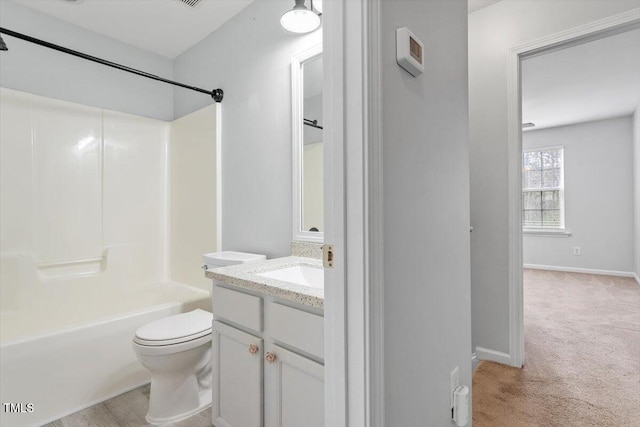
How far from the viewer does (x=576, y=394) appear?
186 cm

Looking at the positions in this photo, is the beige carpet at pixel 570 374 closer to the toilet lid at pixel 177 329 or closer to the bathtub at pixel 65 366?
the toilet lid at pixel 177 329

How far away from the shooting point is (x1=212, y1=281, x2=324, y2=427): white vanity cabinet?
1.12 m

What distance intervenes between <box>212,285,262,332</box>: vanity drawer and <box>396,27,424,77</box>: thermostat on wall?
3.22 feet

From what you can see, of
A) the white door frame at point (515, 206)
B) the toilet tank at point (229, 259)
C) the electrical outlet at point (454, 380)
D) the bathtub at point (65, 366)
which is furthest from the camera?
the white door frame at point (515, 206)

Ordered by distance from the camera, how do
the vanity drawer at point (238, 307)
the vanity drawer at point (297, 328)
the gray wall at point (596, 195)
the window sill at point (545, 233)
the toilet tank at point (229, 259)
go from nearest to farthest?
the vanity drawer at point (297, 328)
the vanity drawer at point (238, 307)
the toilet tank at point (229, 259)
the gray wall at point (596, 195)
the window sill at point (545, 233)

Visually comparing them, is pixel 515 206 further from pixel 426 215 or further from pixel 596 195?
pixel 596 195

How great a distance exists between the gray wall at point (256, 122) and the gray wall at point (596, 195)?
218 inches

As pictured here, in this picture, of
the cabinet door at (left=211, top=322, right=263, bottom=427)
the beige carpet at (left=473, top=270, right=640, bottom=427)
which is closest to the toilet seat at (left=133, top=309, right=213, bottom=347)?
the cabinet door at (left=211, top=322, right=263, bottom=427)

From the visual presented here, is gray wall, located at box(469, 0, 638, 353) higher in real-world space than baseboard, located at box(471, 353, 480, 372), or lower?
higher

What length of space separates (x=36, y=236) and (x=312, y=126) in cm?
212

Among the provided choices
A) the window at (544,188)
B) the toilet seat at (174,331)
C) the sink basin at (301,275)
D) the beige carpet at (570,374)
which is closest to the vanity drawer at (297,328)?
the sink basin at (301,275)

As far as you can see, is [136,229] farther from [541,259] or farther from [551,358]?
[541,259]

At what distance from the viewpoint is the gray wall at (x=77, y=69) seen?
230cm

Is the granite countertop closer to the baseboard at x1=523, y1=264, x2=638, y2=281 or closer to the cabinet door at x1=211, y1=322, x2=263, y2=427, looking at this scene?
the cabinet door at x1=211, y1=322, x2=263, y2=427
